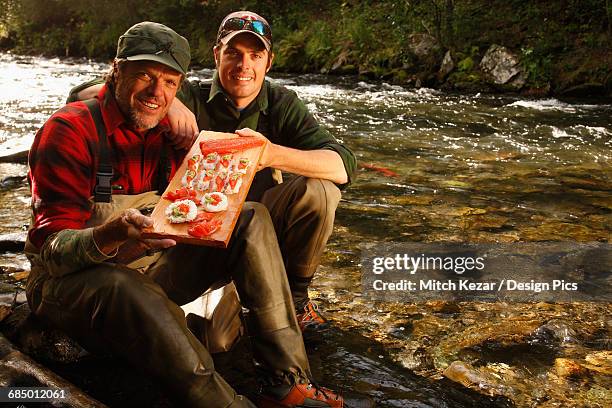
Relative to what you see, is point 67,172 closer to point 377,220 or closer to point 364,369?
point 364,369

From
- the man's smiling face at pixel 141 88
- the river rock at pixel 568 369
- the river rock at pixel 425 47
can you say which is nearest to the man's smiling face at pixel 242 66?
the man's smiling face at pixel 141 88

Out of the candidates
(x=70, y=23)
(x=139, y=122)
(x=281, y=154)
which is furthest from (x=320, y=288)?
(x=70, y=23)

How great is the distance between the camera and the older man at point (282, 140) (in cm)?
305

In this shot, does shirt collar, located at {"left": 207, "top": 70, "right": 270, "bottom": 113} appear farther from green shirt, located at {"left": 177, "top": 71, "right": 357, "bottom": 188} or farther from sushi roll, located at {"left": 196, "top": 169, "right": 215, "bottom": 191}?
sushi roll, located at {"left": 196, "top": 169, "right": 215, "bottom": 191}

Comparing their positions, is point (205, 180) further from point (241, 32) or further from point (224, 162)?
point (241, 32)

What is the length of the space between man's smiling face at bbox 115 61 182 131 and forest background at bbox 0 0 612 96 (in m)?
13.0

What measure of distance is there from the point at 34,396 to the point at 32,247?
559 millimetres

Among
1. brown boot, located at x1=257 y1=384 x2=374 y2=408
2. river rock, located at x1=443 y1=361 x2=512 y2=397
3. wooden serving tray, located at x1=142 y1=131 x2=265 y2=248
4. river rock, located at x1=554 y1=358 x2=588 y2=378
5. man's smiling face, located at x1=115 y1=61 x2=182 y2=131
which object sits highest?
man's smiling face, located at x1=115 y1=61 x2=182 y2=131

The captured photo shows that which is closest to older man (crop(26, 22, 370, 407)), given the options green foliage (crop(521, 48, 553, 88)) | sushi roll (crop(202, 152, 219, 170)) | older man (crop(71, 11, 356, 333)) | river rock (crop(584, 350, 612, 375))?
sushi roll (crop(202, 152, 219, 170))

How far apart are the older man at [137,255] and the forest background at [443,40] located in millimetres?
12972

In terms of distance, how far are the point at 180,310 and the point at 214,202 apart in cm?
44

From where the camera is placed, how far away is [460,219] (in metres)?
5.45

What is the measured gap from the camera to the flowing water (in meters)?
3.00

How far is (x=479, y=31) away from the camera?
16641 mm
